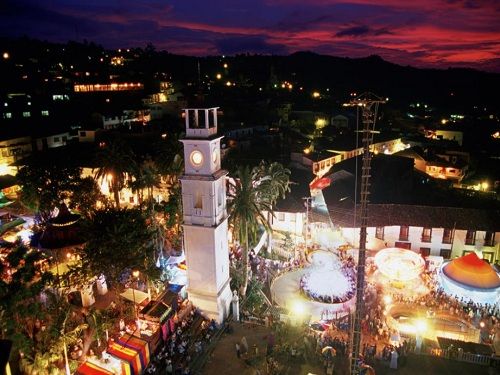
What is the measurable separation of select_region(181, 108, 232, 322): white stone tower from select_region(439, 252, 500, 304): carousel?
18298 mm

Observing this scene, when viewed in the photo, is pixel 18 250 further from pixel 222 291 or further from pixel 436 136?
pixel 436 136

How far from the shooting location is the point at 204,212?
28.0 meters

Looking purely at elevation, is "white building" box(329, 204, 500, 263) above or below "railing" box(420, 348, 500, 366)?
above

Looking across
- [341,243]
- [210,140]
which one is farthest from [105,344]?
[341,243]

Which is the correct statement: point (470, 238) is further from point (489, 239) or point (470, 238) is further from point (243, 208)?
point (243, 208)

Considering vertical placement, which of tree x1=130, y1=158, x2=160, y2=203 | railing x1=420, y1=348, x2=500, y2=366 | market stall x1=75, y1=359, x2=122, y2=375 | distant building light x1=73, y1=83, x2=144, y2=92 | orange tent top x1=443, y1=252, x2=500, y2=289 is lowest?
railing x1=420, y1=348, x2=500, y2=366

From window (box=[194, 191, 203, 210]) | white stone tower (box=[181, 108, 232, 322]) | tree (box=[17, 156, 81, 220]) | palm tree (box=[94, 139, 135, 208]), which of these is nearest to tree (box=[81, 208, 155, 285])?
white stone tower (box=[181, 108, 232, 322])

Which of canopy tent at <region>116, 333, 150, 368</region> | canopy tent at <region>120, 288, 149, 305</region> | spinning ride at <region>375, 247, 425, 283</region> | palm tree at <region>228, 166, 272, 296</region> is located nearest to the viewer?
canopy tent at <region>116, 333, 150, 368</region>

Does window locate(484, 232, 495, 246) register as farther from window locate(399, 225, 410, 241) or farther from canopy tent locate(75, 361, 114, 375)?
canopy tent locate(75, 361, 114, 375)

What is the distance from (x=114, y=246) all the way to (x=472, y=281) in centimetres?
2673

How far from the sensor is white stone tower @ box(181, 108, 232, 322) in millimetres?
27625

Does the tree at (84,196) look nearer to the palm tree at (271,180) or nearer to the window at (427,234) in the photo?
the palm tree at (271,180)

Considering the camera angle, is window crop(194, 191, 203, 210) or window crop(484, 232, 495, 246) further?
window crop(484, 232, 495, 246)

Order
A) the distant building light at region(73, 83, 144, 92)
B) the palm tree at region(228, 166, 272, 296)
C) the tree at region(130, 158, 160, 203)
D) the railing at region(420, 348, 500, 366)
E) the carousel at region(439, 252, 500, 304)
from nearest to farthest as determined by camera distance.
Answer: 1. the railing at region(420, 348, 500, 366)
2. the carousel at region(439, 252, 500, 304)
3. the palm tree at region(228, 166, 272, 296)
4. the tree at region(130, 158, 160, 203)
5. the distant building light at region(73, 83, 144, 92)
